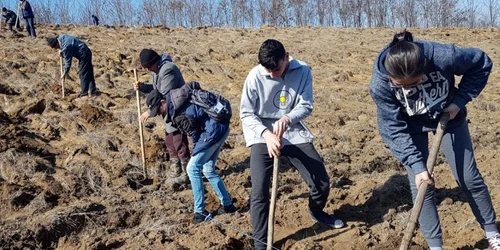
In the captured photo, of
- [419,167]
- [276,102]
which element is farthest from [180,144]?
[419,167]

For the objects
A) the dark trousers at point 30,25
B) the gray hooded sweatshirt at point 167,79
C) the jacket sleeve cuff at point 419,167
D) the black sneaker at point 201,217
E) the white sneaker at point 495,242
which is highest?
the dark trousers at point 30,25

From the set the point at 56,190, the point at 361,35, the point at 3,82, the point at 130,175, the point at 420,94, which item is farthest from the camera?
the point at 361,35

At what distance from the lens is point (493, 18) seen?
36.8 meters

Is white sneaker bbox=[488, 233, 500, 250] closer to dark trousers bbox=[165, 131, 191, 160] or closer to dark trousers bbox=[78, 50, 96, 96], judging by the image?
dark trousers bbox=[165, 131, 191, 160]

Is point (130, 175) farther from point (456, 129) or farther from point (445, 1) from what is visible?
point (445, 1)

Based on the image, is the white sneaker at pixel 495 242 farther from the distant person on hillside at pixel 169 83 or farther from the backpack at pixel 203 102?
the distant person on hillside at pixel 169 83

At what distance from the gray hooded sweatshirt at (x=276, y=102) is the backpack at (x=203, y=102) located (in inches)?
30.4

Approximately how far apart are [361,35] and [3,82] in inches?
554

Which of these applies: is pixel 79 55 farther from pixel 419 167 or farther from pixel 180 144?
pixel 419 167

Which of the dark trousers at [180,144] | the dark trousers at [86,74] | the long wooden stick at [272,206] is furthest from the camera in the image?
the dark trousers at [86,74]

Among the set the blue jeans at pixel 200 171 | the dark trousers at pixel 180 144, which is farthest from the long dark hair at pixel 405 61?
the dark trousers at pixel 180 144

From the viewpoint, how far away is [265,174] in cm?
402

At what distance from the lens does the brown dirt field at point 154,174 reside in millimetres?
4539

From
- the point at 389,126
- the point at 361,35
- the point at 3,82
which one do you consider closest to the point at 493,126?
the point at 389,126
